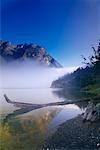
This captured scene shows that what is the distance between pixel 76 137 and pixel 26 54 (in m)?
2.27

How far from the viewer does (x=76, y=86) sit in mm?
9297

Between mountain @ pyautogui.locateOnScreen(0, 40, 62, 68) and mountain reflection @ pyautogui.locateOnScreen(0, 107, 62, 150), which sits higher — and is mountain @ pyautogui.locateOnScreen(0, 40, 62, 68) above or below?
above

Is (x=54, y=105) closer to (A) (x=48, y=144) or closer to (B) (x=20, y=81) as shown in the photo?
(B) (x=20, y=81)

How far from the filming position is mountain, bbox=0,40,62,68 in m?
6.00

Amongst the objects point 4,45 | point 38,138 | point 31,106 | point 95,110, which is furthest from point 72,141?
point 31,106

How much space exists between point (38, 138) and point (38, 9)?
201cm

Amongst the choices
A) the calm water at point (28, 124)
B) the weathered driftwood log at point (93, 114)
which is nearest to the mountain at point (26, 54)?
the calm water at point (28, 124)

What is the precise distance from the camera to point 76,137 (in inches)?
204

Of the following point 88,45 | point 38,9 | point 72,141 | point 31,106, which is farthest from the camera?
point 31,106

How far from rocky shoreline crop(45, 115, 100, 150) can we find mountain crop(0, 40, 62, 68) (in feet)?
3.37

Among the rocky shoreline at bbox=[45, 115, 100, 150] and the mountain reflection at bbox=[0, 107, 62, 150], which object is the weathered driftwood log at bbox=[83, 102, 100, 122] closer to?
the rocky shoreline at bbox=[45, 115, 100, 150]

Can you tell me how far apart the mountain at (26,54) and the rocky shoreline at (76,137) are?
3.37 feet

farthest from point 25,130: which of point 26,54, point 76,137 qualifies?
point 26,54

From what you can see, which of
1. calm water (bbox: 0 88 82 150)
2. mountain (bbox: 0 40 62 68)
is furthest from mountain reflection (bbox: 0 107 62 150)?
mountain (bbox: 0 40 62 68)
